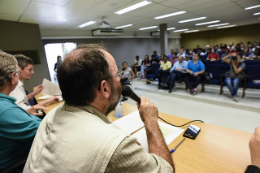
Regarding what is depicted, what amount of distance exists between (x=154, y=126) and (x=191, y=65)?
4045 mm

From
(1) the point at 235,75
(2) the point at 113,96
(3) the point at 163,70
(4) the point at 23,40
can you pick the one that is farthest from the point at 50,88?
(4) the point at 23,40

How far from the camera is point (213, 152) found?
83cm

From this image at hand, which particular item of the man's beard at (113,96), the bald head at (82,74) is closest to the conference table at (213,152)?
the man's beard at (113,96)

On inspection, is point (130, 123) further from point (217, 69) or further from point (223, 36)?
point (223, 36)

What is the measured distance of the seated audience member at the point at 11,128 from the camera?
880 millimetres

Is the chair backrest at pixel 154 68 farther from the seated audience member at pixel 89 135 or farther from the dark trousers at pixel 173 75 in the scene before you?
the seated audience member at pixel 89 135

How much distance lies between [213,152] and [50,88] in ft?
7.10

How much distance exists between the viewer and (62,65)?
0.58 m

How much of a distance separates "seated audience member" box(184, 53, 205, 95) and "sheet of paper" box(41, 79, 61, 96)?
3.39 metres

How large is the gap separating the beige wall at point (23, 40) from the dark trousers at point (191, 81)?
18.2 feet

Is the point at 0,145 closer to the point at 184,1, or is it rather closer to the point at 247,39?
the point at 184,1

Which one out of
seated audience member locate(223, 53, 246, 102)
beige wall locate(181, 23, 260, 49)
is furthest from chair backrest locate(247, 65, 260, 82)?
beige wall locate(181, 23, 260, 49)

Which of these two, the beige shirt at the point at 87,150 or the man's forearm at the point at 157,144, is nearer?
the beige shirt at the point at 87,150

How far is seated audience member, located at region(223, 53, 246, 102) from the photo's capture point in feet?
11.0
